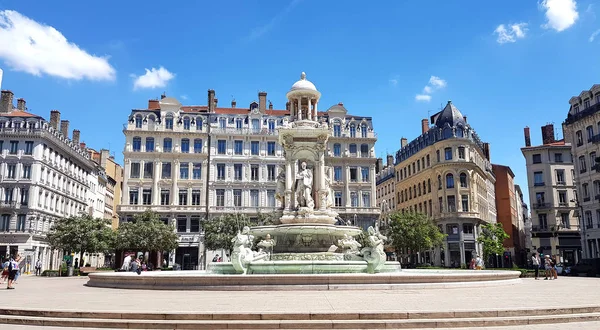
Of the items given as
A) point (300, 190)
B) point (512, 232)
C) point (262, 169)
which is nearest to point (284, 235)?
point (300, 190)

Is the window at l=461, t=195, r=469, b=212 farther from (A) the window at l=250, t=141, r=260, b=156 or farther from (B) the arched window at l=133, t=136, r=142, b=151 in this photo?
(B) the arched window at l=133, t=136, r=142, b=151

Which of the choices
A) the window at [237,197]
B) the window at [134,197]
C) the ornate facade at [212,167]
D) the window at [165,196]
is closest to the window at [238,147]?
the ornate facade at [212,167]

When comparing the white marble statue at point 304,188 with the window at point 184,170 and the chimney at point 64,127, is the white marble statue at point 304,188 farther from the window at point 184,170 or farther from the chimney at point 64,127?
the chimney at point 64,127

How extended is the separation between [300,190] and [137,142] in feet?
147

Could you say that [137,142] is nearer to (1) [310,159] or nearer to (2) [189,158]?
(2) [189,158]

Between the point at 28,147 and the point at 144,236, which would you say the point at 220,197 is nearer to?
the point at 144,236

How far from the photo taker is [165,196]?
63.5 meters

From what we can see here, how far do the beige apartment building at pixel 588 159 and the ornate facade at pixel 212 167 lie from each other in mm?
23874

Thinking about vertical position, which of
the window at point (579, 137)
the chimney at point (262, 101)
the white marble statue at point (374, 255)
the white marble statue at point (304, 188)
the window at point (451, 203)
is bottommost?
the white marble statue at point (374, 255)

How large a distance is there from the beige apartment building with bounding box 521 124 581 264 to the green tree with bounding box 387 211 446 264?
22608 millimetres

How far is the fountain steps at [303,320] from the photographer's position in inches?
402

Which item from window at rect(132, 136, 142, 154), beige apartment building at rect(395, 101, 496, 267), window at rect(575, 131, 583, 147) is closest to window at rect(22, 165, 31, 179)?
window at rect(132, 136, 142, 154)

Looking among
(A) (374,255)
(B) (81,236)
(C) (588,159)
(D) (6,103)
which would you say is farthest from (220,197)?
(A) (374,255)

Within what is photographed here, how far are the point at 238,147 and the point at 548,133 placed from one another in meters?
48.1
